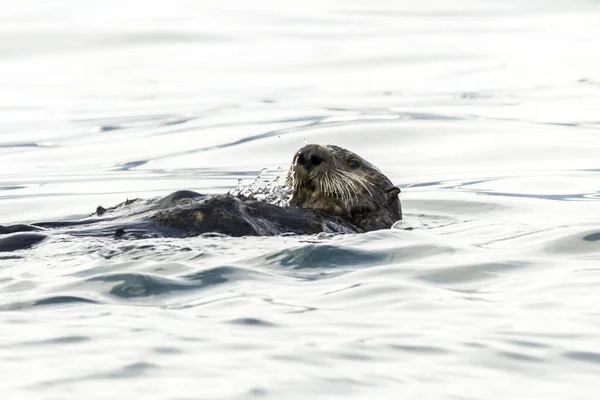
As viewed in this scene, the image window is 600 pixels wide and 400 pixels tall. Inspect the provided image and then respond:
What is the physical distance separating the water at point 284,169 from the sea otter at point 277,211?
18 centimetres

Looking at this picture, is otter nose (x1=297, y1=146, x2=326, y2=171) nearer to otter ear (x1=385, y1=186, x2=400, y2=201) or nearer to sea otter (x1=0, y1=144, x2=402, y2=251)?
sea otter (x1=0, y1=144, x2=402, y2=251)

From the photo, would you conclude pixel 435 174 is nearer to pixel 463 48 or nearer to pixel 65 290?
pixel 65 290

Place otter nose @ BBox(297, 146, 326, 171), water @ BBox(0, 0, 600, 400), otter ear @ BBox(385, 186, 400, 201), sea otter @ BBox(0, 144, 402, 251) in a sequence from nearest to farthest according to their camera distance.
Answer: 1. water @ BBox(0, 0, 600, 400)
2. sea otter @ BBox(0, 144, 402, 251)
3. otter nose @ BBox(297, 146, 326, 171)
4. otter ear @ BBox(385, 186, 400, 201)

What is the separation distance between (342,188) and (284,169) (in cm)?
451

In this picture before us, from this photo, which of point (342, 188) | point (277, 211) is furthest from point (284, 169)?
point (277, 211)

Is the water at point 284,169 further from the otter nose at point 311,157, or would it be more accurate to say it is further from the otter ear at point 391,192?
the otter nose at point 311,157

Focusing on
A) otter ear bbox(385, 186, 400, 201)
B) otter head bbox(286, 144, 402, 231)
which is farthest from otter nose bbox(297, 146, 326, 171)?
otter ear bbox(385, 186, 400, 201)

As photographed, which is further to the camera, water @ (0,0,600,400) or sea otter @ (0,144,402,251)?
sea otter @ (0,144,402,251)

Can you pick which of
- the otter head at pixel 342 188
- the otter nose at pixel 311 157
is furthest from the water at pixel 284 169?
the otter nose at pixel 311 157

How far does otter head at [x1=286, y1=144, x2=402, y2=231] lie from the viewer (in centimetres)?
728

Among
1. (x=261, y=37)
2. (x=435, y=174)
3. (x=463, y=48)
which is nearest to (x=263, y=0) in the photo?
(x=261, y=37)

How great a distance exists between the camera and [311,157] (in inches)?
285

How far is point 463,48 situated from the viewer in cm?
2012

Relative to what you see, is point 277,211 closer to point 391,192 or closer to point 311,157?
point 311,157
